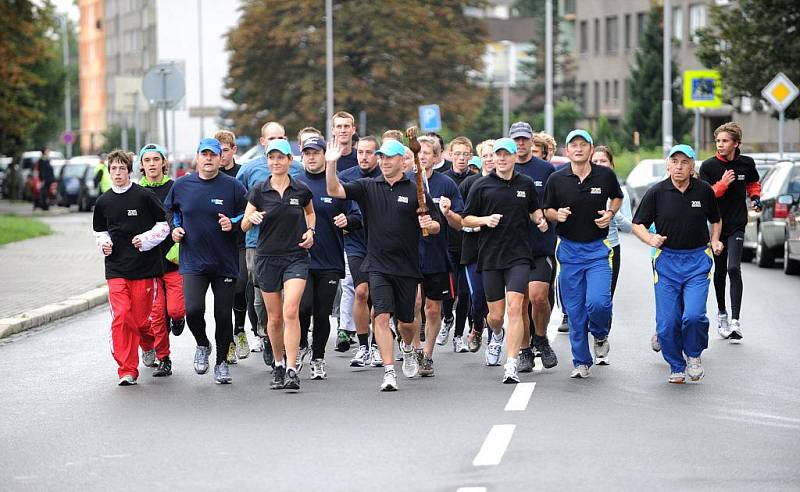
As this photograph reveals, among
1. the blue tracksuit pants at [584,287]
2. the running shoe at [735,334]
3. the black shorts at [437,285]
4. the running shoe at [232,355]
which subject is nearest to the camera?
the blue tracksuit pants at [584,287]

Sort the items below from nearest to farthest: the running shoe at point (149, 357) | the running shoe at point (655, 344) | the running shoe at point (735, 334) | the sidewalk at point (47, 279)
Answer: the running shoe at point (149, 357)
the running shoe at point (655, 344)
the running shoe at point (735, 334)
the sidewalk at point (47, 279)

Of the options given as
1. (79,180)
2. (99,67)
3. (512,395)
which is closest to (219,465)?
(512,395)

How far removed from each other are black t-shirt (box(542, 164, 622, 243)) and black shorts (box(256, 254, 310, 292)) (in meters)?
1.83

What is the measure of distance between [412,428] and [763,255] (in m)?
15.7

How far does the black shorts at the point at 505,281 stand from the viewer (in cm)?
1207

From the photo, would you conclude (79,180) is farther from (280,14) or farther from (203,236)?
(203,236)

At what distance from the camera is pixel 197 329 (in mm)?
12500

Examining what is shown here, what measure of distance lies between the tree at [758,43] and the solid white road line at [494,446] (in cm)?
2646

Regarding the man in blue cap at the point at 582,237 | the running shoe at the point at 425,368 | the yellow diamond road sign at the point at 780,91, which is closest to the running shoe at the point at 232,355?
the running shoe at the point at 425,368

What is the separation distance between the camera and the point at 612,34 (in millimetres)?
89125

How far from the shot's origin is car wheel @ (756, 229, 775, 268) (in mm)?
24531

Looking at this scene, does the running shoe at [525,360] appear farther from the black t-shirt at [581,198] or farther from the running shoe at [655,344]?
the running shoe at [655,344]

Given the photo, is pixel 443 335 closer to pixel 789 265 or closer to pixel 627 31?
pixel 789 265

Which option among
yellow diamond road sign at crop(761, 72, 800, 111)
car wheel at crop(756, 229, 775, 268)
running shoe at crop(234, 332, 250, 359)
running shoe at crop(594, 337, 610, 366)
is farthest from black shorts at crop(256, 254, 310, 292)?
yellow diamond road sign at crop(761, 72, 800, 111)
